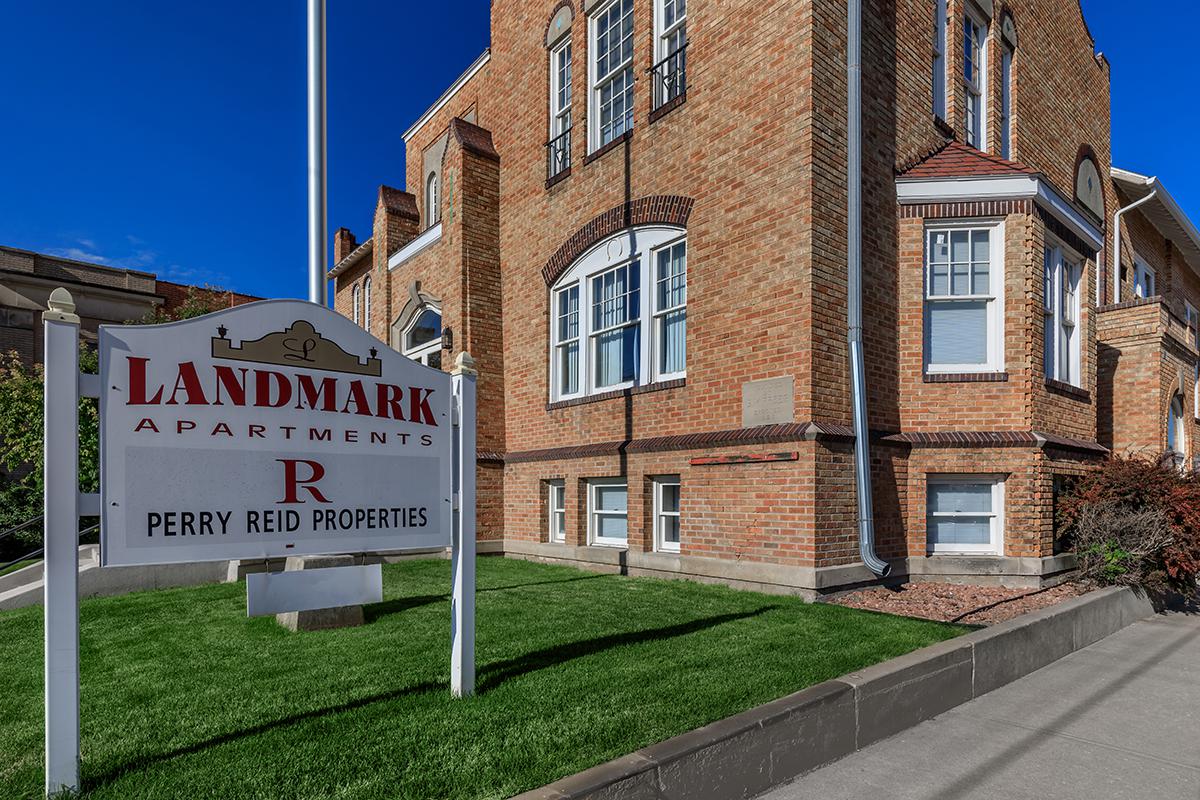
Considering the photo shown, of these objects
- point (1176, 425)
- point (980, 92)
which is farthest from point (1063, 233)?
point (1176, 425)

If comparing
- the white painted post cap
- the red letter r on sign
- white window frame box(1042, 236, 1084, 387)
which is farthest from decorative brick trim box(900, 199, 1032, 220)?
the white painted post cap

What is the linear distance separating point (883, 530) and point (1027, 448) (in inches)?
79.6

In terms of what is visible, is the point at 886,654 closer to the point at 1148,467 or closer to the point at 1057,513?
the point at 1057,513

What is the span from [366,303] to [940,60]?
→ 14.3 metres

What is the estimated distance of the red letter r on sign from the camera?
13.0 ft

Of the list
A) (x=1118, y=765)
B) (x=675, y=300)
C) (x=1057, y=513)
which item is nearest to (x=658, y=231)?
(x=675, y=300)

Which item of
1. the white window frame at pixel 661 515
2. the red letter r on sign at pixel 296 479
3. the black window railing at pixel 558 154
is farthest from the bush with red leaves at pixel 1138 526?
the red letter r on sign at pixel 296 479

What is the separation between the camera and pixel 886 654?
18.2 ft

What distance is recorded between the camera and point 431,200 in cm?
1702

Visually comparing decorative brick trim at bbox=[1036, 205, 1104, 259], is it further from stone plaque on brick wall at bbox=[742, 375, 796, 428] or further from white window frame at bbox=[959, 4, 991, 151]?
stone plaque on brick wall at bbox=[742, 375, 796, 428]

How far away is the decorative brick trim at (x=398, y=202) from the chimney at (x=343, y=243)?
502 cm

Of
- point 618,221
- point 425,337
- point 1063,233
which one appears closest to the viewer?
point 1063,233

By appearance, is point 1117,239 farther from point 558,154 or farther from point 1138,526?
point 558,154

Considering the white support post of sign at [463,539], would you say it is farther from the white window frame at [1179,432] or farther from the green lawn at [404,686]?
the white window frame at [1179,432]
